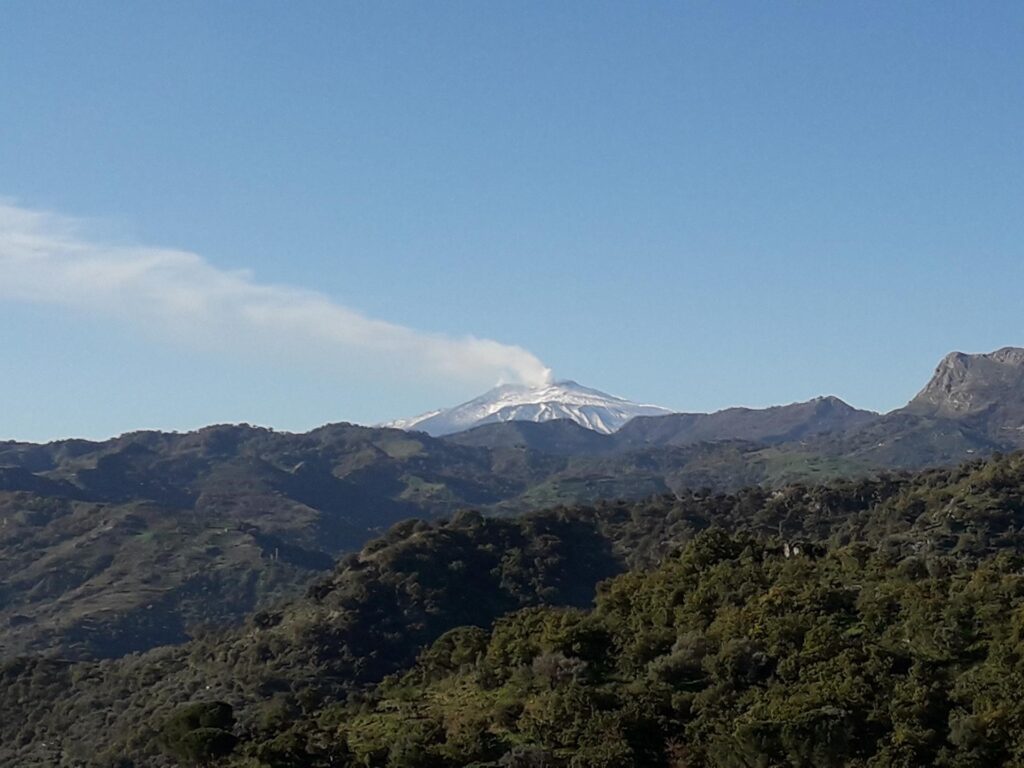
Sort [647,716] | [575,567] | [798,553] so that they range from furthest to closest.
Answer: [575,567], [798,553], [647,716]

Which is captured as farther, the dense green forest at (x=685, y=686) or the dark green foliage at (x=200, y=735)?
the dark green foliage at (x=200, y=735)

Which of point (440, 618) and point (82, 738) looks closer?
point (82, 738)

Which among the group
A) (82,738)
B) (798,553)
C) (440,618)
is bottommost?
(82,738)

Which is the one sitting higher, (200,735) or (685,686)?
(685,686)

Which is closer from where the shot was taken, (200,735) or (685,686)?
(685,686)

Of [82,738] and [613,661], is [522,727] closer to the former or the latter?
[613,661]

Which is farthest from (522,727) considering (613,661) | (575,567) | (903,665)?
(575,567)

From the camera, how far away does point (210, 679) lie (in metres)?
93.9

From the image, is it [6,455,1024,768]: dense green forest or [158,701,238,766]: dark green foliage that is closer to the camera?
[6,455,1024,768]: dense green forest

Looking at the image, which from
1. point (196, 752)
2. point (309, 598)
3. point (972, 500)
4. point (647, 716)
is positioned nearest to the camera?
point (647, 716)

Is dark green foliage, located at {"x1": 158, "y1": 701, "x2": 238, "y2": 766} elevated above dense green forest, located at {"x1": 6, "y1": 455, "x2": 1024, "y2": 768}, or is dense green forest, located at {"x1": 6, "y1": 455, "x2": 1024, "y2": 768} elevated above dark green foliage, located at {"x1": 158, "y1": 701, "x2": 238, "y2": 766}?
dense green forest, located at {"x1": 6, "y1": 455, "x2": 1024, "y2": 768}

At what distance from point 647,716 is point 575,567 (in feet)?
289

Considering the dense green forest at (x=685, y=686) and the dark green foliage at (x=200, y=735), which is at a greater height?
the dense green forest at (x=685, y=686)

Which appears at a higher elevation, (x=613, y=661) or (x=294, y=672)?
(x=613, y=661)
